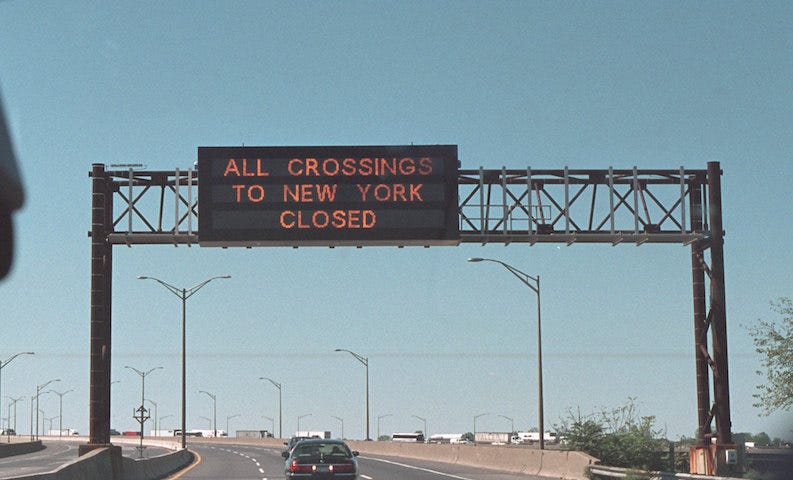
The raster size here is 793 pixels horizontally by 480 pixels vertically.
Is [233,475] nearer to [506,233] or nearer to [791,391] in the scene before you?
[506,233]

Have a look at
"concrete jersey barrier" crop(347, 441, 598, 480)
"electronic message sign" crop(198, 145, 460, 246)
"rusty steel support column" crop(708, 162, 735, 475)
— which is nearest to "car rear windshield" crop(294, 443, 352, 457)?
"electronic message sign" crop(198, 145, 460, 246)

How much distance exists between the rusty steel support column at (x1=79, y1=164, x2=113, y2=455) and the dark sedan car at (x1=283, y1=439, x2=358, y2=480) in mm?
7752

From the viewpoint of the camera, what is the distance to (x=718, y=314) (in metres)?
35.9

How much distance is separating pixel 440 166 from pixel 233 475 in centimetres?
1318

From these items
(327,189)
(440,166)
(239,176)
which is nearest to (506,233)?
(440,166)

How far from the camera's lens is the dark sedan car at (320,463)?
1009 inches

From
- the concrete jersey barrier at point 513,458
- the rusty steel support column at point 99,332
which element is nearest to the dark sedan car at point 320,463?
the rusty steel support column at point 99,332

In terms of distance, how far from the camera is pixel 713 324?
3600cm

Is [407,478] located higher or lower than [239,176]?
lower

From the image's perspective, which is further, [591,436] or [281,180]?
[591,436]

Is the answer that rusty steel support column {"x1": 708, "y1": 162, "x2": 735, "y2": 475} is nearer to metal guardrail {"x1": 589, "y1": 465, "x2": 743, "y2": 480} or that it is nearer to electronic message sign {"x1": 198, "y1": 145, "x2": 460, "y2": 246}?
metal guardrail {"x1": 589, "y1": 465, "x2": 743, "y2": 480}

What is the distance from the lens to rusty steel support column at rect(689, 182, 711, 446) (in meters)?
35.7

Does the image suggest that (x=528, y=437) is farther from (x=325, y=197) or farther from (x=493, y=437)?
(x=325, y=197)

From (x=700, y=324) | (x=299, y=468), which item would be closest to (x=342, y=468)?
(x=299, y=468)
